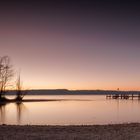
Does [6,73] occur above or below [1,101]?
above

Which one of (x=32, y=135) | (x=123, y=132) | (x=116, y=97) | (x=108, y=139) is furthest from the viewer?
(x=116, y=97)

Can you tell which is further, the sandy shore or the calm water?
Result: the calm water

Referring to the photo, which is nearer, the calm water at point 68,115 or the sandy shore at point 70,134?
the sandy shore at point 70,134

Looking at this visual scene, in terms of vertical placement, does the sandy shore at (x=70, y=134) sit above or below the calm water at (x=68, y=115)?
above

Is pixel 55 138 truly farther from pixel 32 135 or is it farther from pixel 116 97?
pixel 116 97

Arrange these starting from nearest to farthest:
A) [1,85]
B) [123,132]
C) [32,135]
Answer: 1. [32,135]
2. [123,132]
3. [1,85]

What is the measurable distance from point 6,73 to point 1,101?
5.96 metres

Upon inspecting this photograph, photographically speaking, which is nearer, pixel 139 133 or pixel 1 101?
pixel 139 133

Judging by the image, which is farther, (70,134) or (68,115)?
(68,115)

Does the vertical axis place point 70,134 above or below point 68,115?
above

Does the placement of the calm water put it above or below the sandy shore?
below

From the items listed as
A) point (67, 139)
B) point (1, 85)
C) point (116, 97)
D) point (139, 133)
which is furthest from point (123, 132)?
point (116, 97)

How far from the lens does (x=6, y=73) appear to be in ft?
232

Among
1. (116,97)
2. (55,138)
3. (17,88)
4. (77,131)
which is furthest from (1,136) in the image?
(116,97)
